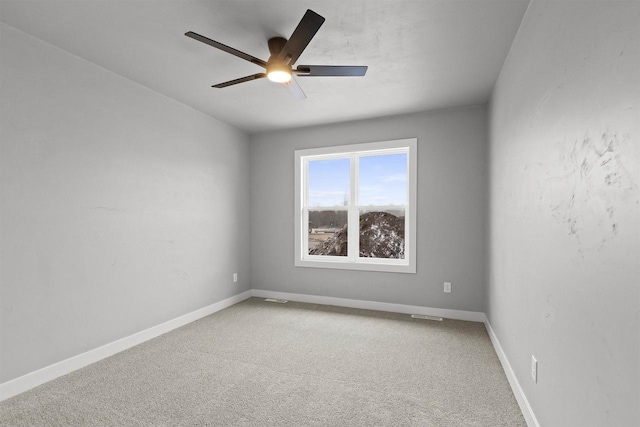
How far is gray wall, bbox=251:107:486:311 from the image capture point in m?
3.74

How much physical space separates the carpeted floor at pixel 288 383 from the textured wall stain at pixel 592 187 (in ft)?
4.48

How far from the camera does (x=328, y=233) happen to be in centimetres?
464

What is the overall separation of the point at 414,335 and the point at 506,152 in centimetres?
197

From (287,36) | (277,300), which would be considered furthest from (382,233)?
(287,36)

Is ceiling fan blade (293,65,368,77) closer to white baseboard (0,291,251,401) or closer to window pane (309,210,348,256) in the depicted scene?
window pane (309,210,348,256)

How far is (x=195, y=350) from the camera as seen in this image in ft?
9.59

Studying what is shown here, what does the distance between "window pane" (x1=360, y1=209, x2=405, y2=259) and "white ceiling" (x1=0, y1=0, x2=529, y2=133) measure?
1533 mm

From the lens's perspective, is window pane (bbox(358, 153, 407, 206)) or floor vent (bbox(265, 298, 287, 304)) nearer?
window pane (bbox(358, 153, 407, 206))

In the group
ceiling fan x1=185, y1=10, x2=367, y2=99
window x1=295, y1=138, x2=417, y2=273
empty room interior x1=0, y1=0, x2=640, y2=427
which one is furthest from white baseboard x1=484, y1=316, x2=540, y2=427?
ceiling fan x1=185, y1=10, x2=367, y2=99

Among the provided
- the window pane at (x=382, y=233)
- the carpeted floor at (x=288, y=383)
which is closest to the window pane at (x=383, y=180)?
the window pane at (x=382, y=233)

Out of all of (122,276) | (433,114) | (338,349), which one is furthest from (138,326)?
(433,114)

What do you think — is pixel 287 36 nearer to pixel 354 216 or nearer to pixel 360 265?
pixel 354 216

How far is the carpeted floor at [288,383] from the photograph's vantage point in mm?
1956

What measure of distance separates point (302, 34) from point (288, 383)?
2375 millimetres
